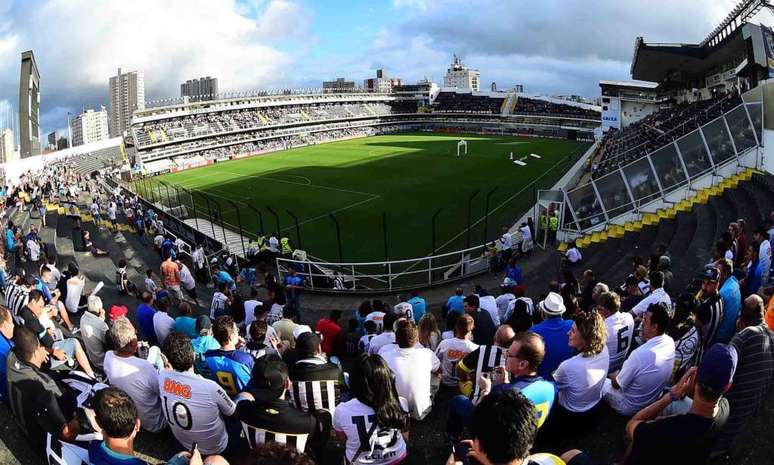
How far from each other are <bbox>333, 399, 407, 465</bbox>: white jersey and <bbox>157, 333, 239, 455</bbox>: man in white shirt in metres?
1.20

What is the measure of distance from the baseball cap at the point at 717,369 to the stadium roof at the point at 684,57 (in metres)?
32.2

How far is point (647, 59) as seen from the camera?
128 ft

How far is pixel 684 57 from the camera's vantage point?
3669cm

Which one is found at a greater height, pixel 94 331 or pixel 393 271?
pixel 94 331

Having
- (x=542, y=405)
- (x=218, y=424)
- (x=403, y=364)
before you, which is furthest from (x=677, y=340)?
(x=218, y=424)

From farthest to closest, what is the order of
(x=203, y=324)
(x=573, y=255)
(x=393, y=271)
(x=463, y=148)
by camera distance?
(x=463, y=148) < (x=393, y=271) < (x=573, y=255) < (x=203, y=324)

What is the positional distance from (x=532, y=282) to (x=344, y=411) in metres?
12.0

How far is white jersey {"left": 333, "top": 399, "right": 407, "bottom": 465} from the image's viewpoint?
3.38 metres

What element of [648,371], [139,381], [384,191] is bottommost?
[139,381]

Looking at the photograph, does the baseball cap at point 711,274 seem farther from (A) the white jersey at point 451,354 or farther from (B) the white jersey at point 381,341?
(B) the white jersey at point 381,341

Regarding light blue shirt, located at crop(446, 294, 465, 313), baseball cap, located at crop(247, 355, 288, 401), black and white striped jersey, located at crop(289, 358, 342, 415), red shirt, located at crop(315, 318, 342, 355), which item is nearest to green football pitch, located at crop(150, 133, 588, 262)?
light blue shirt, located at crop(446, 294, 465, 313)

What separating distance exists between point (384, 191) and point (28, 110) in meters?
35.6

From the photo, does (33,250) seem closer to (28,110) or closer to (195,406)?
(195,406)

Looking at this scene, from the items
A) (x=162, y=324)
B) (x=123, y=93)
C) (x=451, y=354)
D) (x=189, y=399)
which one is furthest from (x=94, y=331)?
(x=123, y=93)
